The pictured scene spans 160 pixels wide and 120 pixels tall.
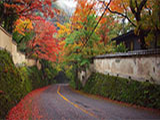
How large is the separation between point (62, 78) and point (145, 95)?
5707cm

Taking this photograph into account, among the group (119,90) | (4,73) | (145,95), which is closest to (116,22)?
(119,90)

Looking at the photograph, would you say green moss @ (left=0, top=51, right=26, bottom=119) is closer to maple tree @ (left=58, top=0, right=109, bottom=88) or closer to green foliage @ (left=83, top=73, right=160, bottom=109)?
green foliage @ (left=83, top=73, right=160, bottom=109)

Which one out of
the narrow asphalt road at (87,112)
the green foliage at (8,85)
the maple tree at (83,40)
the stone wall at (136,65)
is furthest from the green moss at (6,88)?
the maple tree at (83,40)

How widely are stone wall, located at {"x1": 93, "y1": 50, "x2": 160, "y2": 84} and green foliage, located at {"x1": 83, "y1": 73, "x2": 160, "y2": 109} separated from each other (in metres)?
0.44

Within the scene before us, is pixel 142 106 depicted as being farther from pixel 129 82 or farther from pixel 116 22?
pixel 116 22

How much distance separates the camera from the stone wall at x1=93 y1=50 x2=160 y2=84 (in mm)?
9569

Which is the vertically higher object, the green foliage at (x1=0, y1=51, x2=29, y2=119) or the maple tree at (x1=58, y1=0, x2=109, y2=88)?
the maple tree at (x1=58, y1=0, x2=109, y2=88)

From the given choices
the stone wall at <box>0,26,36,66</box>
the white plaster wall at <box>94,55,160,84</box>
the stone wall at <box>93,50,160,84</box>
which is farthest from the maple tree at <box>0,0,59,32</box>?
the white plaster wall at <box>94,55,160,84</box>

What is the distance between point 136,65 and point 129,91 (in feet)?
6.31

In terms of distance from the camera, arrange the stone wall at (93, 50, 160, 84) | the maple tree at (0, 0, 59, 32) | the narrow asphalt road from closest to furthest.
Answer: the narrow asphalt road → the stone wall at (93, 50, 160, 84) → the maple tree at (0, 0, 59, 32)

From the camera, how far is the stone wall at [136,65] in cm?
957

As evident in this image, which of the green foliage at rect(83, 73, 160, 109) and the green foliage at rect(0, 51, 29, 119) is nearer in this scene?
the green foliage at rect(0, 51, 29, 119)

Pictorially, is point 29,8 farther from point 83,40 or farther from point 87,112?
point 83,40

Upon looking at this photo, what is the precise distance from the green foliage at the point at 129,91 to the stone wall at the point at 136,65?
1.45ft
